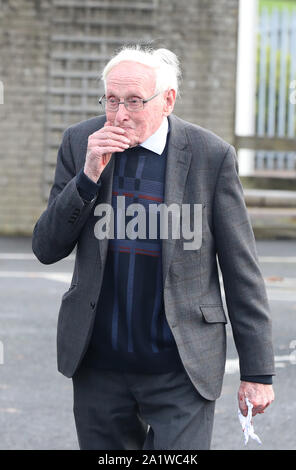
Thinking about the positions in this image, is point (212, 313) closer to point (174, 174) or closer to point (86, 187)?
point (174, 174)

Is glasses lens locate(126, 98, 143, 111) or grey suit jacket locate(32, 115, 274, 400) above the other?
glasses lens locate(126, 98, 143, 111)

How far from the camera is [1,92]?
15203 mm

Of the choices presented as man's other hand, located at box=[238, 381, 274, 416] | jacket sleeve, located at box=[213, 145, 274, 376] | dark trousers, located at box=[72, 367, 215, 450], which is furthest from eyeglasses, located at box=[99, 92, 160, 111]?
man's other hand, located at box=[238, 381, 274, 416]

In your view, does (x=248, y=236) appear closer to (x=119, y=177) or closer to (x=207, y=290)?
(x=207, y=290)

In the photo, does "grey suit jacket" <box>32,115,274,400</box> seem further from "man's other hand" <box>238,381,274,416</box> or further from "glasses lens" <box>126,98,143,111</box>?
"glasses lens" <box>126,98,143,111</box>

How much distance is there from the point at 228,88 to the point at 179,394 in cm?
1299

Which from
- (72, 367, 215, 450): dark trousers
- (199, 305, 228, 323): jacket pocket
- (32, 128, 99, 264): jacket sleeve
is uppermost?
(32, 128, 99, 264): jacket sleeve

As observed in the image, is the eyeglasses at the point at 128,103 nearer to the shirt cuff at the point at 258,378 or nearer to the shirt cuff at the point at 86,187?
the shirt cuff at the point at 86,187

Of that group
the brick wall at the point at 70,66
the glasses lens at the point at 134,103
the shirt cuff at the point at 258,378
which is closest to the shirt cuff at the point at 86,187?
the glasses lens at the point at 134,103

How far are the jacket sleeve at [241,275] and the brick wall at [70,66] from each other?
489 inches

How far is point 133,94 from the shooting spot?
8.99ft

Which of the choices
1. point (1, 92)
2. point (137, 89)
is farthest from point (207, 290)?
point (1, 92)

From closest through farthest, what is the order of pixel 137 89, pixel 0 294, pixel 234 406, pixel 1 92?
pixel 137 89
pixel 234 406
pixel 0 294
pixel 1 92

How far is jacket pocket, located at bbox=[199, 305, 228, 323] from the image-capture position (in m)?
2.89
